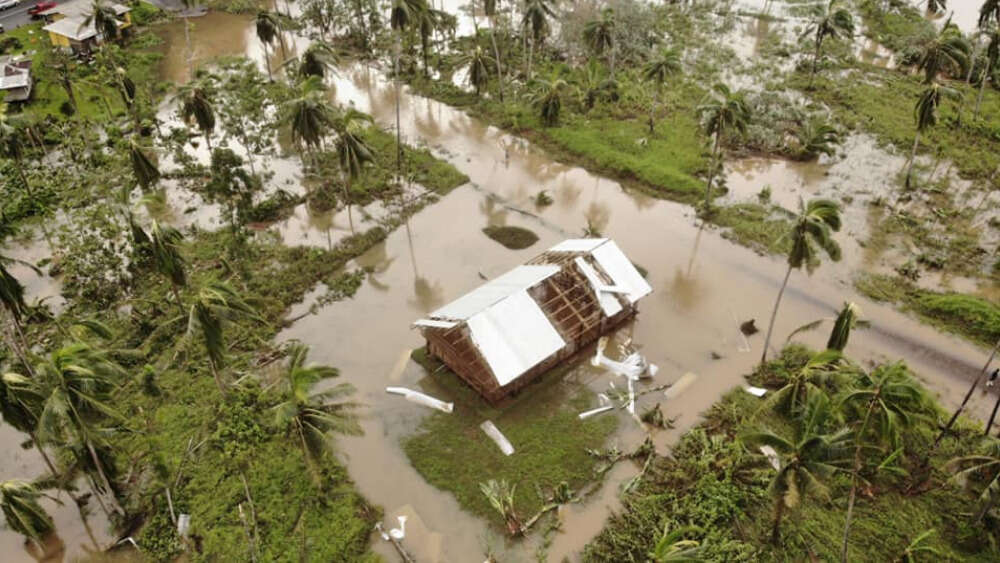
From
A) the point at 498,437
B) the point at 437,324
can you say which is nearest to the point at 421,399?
the point at 437,324

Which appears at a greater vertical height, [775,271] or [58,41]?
[58,41]

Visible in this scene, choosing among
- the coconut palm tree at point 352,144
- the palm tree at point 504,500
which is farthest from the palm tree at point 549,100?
the palm tree at point 504,500

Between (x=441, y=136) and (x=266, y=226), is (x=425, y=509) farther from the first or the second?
(x=441, y=136)

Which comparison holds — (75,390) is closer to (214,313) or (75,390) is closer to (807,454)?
(214,313)

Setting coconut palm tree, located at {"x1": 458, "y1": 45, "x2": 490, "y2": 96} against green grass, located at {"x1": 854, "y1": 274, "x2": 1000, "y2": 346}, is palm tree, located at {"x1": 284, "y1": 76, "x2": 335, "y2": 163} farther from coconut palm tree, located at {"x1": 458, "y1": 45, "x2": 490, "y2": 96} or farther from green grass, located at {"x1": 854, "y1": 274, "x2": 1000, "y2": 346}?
green grass, located at {"x1": 854, "y1": 274, "x2": 1000, "y2": 346}

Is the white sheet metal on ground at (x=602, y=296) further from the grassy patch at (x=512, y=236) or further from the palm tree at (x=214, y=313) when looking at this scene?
Answer: the palm tree at (x=214, y=313)

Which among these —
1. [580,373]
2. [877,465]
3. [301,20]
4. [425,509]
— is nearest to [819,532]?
[877,465]

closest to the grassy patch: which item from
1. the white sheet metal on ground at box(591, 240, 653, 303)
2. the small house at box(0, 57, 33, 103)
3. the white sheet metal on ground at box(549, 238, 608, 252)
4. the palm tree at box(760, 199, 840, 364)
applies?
the white sheet metal on ground at box(549, 238, 608, 252)
